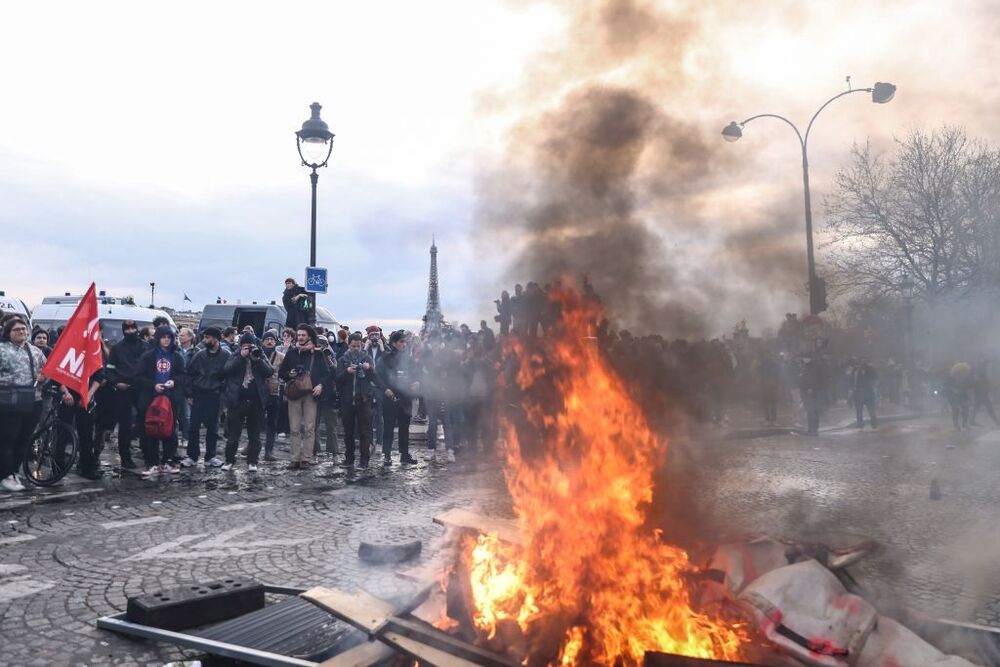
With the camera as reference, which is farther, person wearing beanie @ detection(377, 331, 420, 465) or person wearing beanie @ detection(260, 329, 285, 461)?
person wearing beanie @ detection(260, 329, 285, 461)

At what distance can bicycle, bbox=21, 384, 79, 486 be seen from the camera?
8492 mm

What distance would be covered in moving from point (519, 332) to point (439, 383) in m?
7.30

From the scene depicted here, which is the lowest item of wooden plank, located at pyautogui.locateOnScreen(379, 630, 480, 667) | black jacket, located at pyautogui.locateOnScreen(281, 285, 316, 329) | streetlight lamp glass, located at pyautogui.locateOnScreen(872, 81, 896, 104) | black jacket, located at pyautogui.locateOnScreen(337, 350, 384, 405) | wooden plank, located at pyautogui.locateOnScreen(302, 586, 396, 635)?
wooden plank, located at pyautogui.locateOnScreen(379, 630, 480, 667)

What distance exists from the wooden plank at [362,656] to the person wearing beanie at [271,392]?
26.3ft

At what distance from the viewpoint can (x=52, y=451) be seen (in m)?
8.58

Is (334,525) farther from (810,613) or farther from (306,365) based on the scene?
(810,613)

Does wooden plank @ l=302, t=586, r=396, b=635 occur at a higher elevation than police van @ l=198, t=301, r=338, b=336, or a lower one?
lower

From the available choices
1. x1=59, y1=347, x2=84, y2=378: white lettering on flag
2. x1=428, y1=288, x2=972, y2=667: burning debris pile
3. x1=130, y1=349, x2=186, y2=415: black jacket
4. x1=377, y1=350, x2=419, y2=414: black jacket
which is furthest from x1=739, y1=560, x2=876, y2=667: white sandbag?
x1=130, y1=349, x2=186, y2=415: black jacket

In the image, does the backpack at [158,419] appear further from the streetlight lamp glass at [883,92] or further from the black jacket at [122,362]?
the streetlight lamp glass at [883,92]

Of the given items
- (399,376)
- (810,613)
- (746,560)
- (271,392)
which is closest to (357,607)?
(746,560)

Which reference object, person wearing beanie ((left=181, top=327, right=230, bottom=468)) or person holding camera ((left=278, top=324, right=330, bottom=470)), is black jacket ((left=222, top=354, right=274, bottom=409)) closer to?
person wearing beanie ((left=181, top=327, right=230, bottom=468))

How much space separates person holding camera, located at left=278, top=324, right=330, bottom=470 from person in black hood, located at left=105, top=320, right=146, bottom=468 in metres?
1.90

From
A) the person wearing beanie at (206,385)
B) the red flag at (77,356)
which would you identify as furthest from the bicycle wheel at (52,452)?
the person wearing beanie at (206,385)

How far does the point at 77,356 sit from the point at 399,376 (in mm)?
4111
